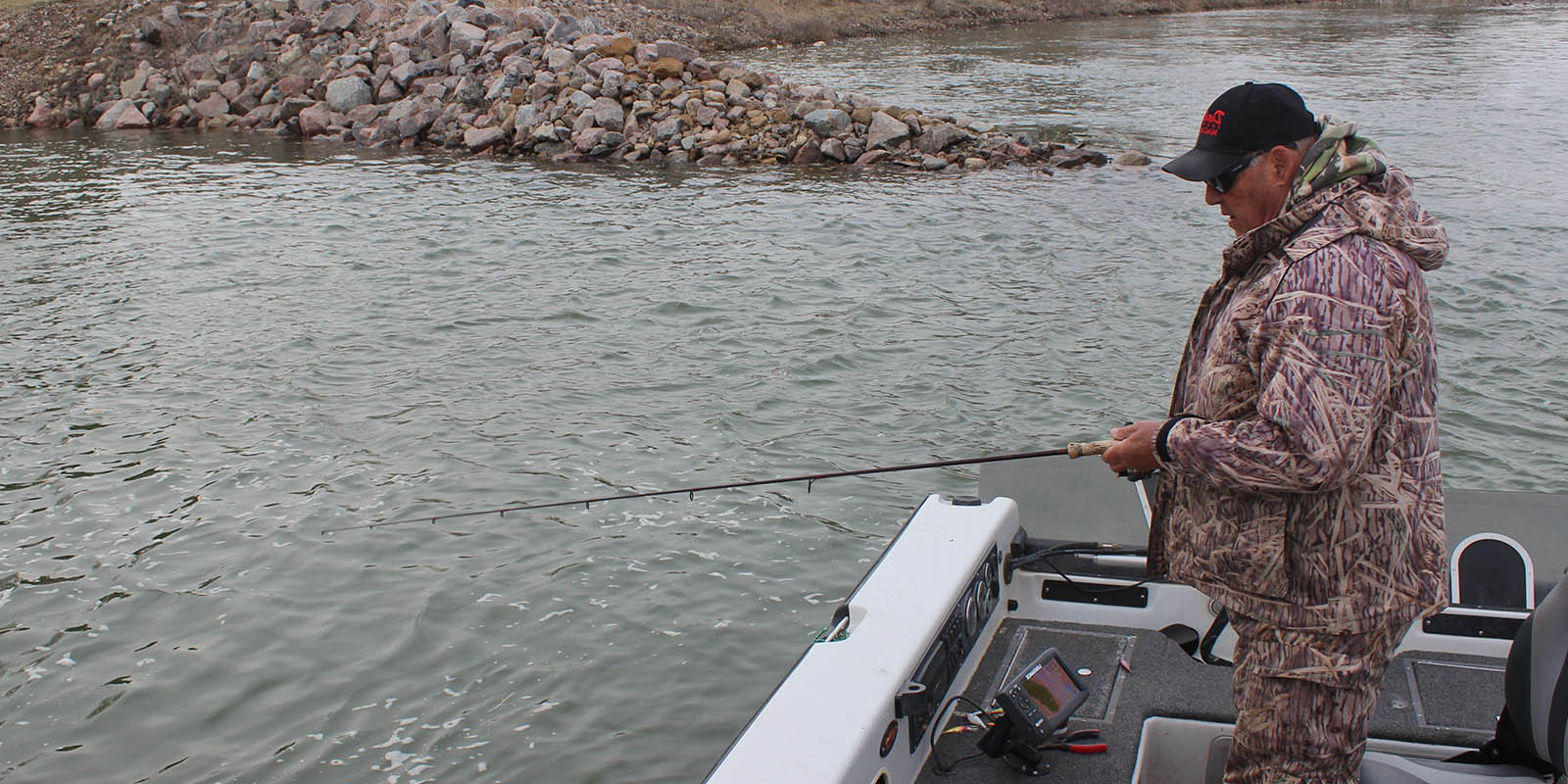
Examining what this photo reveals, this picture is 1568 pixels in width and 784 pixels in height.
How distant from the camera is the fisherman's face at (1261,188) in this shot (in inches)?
96.7

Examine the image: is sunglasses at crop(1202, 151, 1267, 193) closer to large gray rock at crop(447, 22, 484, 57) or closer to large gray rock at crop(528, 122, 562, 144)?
large gray rock at crop(528, 122, 562, 144)

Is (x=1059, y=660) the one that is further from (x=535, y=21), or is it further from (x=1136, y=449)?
(x=535, y=21)

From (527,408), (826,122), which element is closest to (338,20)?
(826,122)

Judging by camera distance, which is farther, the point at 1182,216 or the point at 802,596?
the point at 1182,216

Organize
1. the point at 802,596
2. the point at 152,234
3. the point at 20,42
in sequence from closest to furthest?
the point at 802,596, the point at 152,234, the point at 20,42

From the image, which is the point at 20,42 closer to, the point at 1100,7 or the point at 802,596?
the point at 802,596

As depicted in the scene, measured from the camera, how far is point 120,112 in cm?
2297

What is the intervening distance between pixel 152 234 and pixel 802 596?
11194mm

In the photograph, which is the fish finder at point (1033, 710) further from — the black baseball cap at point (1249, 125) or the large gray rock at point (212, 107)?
the large gray rock at point (212, 107)

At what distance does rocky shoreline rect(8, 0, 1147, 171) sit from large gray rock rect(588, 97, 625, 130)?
0.03m

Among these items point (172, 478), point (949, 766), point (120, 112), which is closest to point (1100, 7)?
point (120, 112)

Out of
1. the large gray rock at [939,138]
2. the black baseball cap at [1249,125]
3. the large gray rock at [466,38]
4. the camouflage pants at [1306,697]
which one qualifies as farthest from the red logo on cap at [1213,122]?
the large gray rock at [466,38]

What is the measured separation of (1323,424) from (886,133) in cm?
1654

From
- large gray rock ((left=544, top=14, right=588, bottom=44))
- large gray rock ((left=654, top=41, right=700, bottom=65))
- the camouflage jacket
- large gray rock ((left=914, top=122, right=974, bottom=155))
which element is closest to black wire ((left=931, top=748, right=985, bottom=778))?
the camouflage jacket
